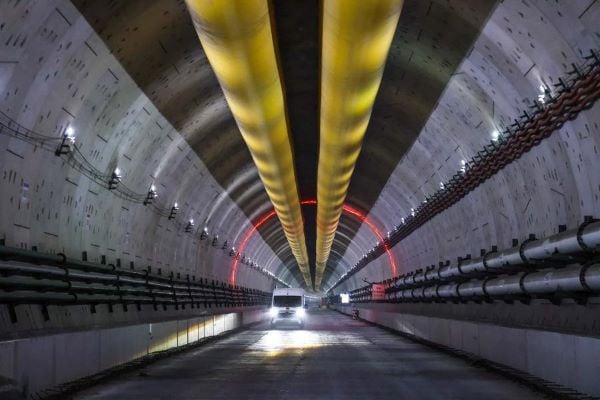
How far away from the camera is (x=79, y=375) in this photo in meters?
16.2

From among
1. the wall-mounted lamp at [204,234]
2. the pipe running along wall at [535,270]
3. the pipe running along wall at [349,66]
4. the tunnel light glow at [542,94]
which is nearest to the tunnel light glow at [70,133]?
the pipe running along wall at [349,66]

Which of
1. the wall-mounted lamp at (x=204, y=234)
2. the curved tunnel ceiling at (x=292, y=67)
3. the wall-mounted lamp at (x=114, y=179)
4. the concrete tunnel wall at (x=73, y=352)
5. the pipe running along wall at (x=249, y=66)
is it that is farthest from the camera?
the wall-mounted lamp at (x=204, y=234)

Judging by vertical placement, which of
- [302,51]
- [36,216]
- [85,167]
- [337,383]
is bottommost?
[337,383]

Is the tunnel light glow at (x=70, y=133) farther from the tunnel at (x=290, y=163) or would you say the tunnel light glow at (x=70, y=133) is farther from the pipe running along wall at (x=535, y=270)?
the pipe running along wall at (x=535, y=270)

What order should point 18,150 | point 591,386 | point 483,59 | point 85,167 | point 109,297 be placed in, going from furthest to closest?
point 109,297, point 85,167, point 483,59, point 18,150, point 591,386

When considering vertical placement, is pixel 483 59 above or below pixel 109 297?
above

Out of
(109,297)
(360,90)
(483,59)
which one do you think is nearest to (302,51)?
(360,90)

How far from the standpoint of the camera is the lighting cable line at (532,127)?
1310 cm

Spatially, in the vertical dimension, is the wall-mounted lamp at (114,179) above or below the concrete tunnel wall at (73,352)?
above

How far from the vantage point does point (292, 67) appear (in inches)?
900

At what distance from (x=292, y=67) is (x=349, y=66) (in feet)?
24.4

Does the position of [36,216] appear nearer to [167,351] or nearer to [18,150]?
[18,150]

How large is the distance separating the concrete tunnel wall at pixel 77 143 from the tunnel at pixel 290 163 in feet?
0.20

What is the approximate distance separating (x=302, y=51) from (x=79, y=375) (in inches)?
391
